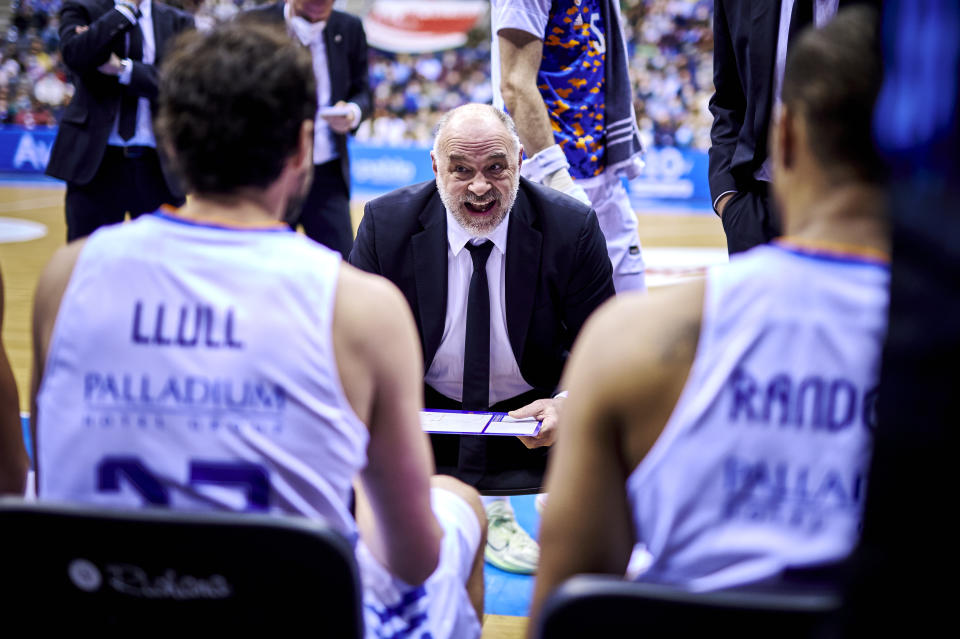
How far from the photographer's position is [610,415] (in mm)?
1084

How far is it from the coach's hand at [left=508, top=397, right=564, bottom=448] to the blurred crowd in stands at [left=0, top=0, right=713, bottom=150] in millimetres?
11741

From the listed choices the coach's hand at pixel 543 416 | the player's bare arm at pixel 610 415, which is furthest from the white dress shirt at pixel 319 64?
the player's bare arm at pixel 610 415

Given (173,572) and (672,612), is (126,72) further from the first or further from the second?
(672,612)

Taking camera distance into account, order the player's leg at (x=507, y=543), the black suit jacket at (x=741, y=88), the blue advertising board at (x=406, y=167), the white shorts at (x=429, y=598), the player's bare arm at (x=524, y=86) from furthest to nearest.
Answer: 1. the blue advertising board at (x=406, y=167)
2. the player's bare arm at (x=524, y=86)
3. the player's leg at (x=507, y=543)
4. the black suit jacket at (x=741, y=88)
5. the white shorts at (x=429, y=598)

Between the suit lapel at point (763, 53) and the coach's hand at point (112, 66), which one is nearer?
the suit lapel at point (763, 53)

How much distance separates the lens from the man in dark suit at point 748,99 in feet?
7.47

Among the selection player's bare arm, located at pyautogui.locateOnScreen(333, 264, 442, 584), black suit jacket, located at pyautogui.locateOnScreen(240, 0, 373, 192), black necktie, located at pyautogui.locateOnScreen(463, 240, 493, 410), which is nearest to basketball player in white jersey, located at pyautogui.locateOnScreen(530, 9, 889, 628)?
player's bare arm, located at pyautogui.locateOnScreen(333, 264, 442, 584)

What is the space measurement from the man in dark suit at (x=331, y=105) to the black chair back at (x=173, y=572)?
138 inches

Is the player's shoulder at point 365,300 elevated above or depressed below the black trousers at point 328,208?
above

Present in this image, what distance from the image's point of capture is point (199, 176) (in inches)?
49.8

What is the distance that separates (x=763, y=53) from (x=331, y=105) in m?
2.82

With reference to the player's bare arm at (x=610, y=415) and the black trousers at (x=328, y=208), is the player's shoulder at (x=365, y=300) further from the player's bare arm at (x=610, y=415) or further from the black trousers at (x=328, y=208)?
Answer: the black trousers at (x=328, y=208)

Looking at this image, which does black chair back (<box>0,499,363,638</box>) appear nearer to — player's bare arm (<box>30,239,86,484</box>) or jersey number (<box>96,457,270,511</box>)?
jersey number (<box>96,457,270,511</box>)

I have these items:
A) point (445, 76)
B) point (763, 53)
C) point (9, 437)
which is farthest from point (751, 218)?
point (445, 76)
